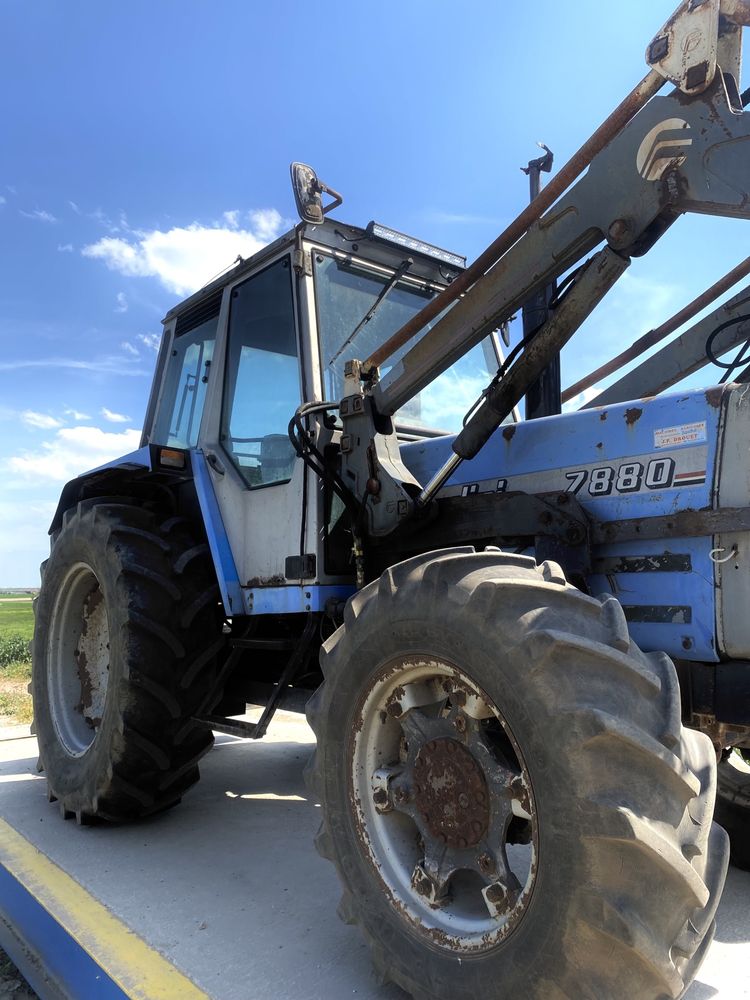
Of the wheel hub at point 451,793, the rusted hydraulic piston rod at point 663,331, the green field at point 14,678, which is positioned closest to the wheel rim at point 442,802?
the wheel hub at point 451,793

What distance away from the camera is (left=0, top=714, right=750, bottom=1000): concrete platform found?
2307 millimetres

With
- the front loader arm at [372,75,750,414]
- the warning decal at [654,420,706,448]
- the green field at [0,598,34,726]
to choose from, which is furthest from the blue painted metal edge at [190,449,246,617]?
the green field at [0,598,34,726]

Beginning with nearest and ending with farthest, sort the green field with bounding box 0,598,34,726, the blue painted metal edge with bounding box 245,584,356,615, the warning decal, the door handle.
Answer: the warning decal < the blue painted metal edge with bounding box 245,584,356,615 < the door handle < the green field with bounding box 0,598,34,726

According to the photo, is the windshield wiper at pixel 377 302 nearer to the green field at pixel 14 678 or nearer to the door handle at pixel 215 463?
the door handle at pixel 215 463

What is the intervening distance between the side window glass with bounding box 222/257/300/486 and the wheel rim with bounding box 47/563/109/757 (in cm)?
113

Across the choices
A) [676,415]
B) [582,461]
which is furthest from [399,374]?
[676,415]

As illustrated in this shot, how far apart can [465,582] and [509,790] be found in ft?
1.77

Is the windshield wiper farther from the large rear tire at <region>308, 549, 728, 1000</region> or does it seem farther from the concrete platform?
the concrete platform

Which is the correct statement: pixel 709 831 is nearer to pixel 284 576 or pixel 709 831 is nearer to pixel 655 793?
pixel 655 793

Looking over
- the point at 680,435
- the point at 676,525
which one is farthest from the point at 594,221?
the point at 676,525

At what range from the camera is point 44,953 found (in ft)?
8.38

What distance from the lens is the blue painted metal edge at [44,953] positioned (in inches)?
89.5

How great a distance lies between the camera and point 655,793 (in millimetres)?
1698

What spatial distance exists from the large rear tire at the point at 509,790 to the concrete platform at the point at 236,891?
34 cm
